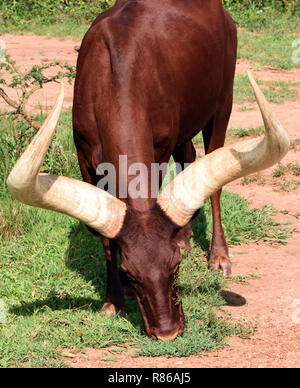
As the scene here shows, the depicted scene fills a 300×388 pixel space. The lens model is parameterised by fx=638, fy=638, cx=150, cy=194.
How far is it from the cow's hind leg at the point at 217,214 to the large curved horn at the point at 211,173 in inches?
60.4

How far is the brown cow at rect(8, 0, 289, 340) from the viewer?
3211mm

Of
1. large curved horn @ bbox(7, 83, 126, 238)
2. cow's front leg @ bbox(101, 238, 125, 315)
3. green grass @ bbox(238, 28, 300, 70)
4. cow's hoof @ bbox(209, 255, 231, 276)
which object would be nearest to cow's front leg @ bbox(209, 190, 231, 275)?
cow's hoof @ bbox(209, 255, 231, 276)

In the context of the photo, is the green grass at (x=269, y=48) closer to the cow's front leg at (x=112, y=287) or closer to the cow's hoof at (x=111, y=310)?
the cow's front leg at (x=112, y=287)

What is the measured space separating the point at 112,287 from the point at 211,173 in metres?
1.36

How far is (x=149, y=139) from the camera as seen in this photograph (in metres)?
3.73

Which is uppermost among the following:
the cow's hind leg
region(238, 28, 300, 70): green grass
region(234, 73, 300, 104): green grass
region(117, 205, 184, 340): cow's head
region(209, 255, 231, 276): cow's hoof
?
region(117, 205, 184, 340): cow's head

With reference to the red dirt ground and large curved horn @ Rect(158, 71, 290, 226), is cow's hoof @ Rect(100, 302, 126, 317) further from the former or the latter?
large curved horn @ Rect(158, 71, 290, 226)

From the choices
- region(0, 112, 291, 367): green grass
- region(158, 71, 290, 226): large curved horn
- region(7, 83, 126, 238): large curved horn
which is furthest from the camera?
region(0, 112, 291, 367): green grass

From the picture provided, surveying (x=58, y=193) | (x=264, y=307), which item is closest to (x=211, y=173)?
(x=58, y=193)

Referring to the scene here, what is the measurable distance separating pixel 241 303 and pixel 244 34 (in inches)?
418

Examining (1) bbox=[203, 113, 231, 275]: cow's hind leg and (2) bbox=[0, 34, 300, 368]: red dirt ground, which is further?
(1) bbox=[203, 113, 231, 275]: cow's hind leg

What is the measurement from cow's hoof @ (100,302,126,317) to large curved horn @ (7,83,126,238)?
3.01 feet

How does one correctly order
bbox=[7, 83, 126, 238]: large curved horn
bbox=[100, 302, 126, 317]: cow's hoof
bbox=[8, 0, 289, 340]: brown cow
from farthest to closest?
1. bbox=[100, 302, 126, 317]: cow's hoof
2. bbox=[8, 0, 289, 340]: brown cow
3. bbox=[7, 83, 126, 238]: large curved horn

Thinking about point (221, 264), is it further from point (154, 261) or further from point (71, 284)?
point (154, 261)
